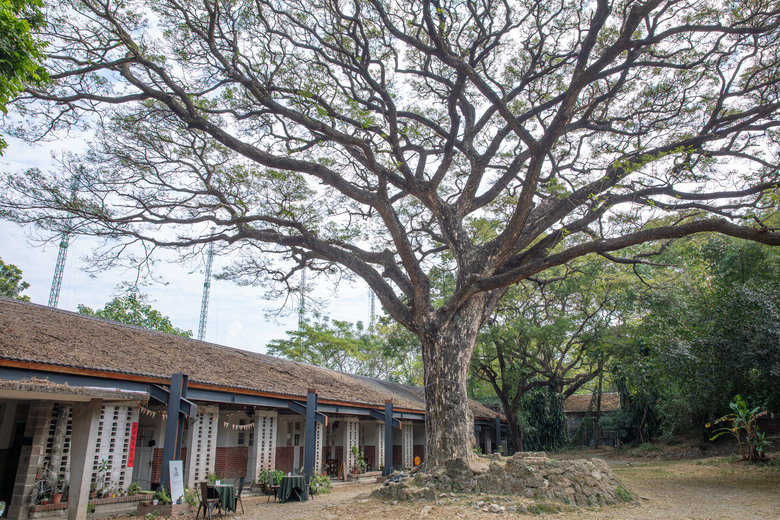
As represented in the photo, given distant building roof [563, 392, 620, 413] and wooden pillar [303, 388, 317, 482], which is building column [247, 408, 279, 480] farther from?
distant building roof [563, 392, 620, 413]

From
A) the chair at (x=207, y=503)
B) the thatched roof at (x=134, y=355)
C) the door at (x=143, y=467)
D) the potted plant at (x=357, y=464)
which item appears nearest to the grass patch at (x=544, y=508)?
the chair at (x=207, y=503)

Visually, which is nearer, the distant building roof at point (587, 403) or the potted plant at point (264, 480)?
the potted plant at point (264, 480)

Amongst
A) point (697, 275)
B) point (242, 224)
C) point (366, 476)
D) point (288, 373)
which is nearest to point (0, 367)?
point (242, 224)

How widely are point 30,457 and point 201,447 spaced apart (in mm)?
3334

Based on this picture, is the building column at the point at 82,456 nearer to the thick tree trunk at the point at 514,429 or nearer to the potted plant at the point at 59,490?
the potted plant at the point at 59,490

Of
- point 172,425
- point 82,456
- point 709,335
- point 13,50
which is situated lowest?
point 82,456

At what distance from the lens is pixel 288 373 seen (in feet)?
48.6

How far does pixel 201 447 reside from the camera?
10727 millimetres

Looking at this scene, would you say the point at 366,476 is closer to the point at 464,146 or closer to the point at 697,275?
the point at 464,146

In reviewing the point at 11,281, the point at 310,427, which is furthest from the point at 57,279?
the point at 310,427

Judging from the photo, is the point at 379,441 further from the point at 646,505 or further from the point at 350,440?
the point at 646,505

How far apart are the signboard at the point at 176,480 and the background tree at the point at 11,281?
2084 centimetres

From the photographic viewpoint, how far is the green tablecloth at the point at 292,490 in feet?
34.8

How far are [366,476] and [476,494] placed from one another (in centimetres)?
842
